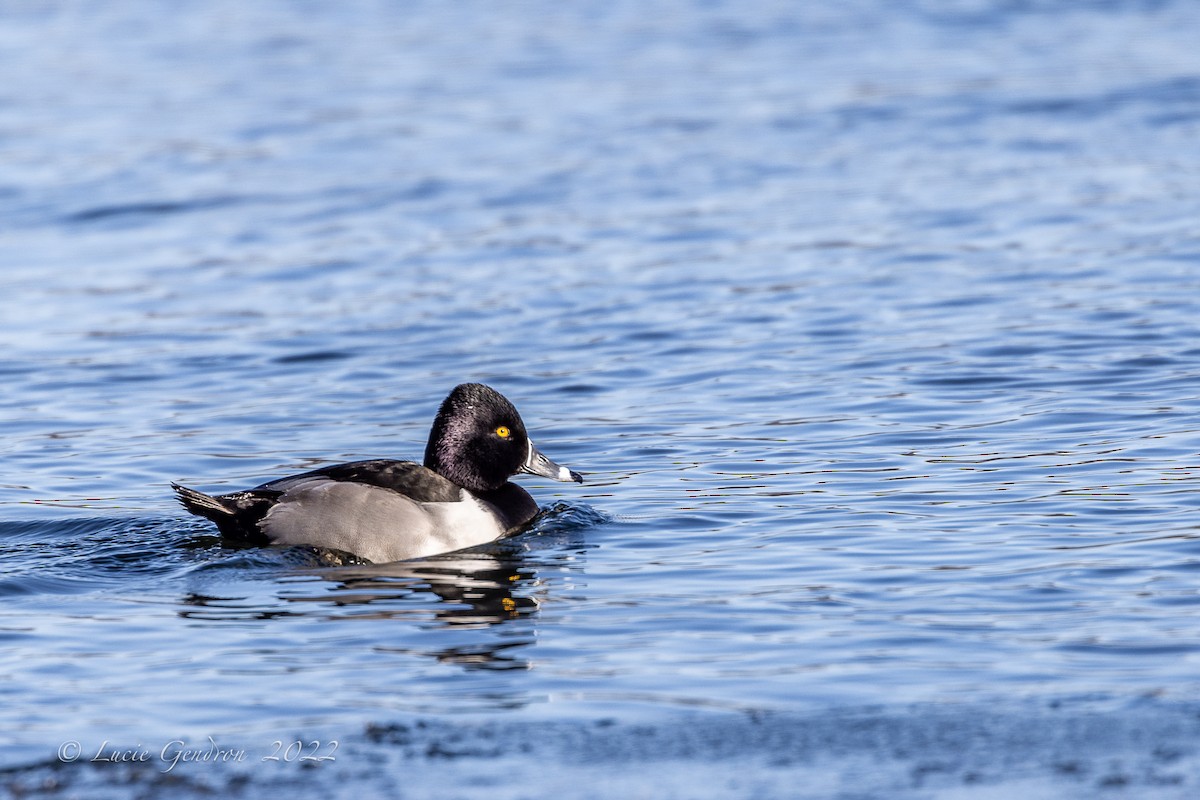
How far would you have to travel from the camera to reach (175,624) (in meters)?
8.59

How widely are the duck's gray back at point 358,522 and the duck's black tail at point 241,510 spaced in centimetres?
5

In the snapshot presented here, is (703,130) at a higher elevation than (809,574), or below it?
higher

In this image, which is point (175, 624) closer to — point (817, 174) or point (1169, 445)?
point (1169, 445)

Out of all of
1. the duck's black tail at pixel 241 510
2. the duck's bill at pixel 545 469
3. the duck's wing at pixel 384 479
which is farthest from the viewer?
the duck's bill at pixel 545 469

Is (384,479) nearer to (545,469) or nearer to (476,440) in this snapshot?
(476,440)

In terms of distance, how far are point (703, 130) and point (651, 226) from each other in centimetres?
503

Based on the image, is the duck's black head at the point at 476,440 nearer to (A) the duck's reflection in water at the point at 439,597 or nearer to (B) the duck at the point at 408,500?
(B) the duck at the point at 408,500

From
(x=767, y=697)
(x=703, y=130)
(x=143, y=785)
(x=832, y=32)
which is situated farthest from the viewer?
(x=832, y=32)

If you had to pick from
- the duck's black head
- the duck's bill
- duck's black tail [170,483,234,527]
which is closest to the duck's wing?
duck's black tail [170,483,234,527]

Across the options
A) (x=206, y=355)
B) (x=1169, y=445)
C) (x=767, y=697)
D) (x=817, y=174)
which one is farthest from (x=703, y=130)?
(x=767, y=697)

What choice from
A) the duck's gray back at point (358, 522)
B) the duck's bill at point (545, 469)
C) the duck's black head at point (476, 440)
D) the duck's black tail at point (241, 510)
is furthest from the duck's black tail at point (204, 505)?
the duck's bill at point (545, 469)

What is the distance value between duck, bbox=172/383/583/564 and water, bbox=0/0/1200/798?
7.4 inches

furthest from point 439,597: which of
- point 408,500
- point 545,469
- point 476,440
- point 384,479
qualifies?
point 545,469

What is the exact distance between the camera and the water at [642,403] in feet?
23.0
